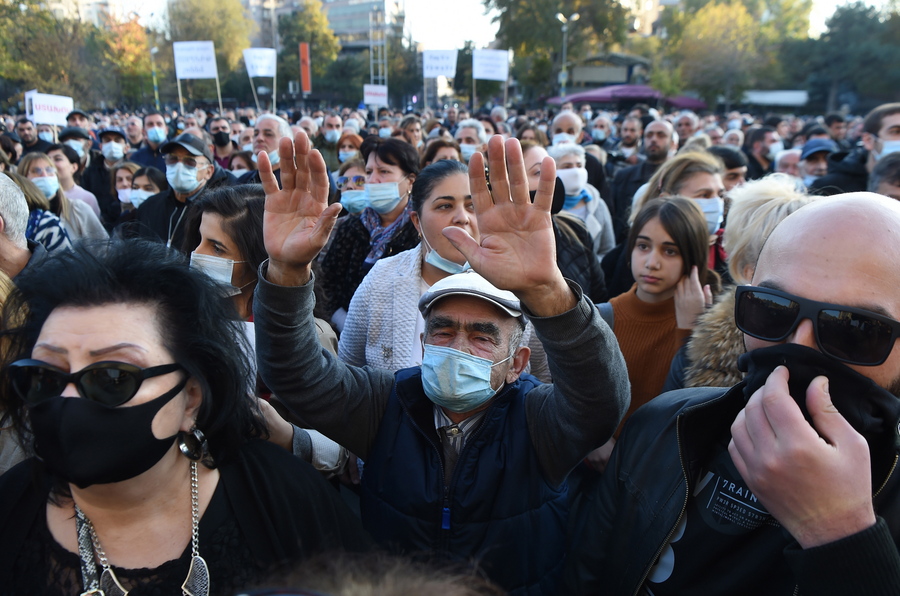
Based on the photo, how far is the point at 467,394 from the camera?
1994 mm

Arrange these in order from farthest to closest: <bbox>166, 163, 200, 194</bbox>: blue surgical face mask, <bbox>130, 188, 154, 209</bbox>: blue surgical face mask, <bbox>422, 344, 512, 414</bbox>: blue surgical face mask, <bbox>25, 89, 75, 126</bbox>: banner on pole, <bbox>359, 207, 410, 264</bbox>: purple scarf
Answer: <bbox>25, 89, 75, 126</bbox>: banner on pole, <bbox>130, 188, 154, 209</bbox>: blue surgical face mask, <bbox>166, 163, 200, 194</bbox>: blue surgical face mask, <bbox>359, 207, 410, 264</bbox>: purple scarf, <bbox>422, 344, 512, 414</bbox>: blue surgical face mask

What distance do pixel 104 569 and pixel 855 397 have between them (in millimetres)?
1813

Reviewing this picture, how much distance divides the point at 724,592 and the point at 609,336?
2.24 feet

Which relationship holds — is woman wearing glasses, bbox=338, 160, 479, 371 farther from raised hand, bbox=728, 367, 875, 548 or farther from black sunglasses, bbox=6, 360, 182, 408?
raised hand, bbox=728, 367, 875, 548

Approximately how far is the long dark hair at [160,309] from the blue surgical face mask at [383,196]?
2773 mm

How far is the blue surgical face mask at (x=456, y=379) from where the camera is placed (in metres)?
1.98

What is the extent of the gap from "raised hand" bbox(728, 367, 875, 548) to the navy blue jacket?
0.82 m

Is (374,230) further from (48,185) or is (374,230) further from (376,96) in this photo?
(376,96)

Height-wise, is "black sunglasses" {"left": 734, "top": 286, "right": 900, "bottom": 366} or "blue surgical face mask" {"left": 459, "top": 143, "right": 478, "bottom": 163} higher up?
"blue surgical face mask" {"left": 459, "top": 143, "right": 478, "bottom": 163}

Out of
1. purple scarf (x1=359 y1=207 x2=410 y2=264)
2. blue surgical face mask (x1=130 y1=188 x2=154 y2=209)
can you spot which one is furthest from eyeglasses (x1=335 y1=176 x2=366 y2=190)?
blue surgical face mask (x1=130 y1=188 x2=154 y2=209)

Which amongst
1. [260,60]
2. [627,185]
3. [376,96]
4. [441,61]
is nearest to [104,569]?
[627,185]

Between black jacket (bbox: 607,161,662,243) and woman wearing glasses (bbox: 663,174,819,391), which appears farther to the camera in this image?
black jacket (bbox: 607,161,662,243)

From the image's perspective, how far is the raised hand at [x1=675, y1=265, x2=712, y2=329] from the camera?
3020 mm

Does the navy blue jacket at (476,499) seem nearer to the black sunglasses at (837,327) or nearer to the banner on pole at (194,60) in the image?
the black sunglasses at (837,327)
